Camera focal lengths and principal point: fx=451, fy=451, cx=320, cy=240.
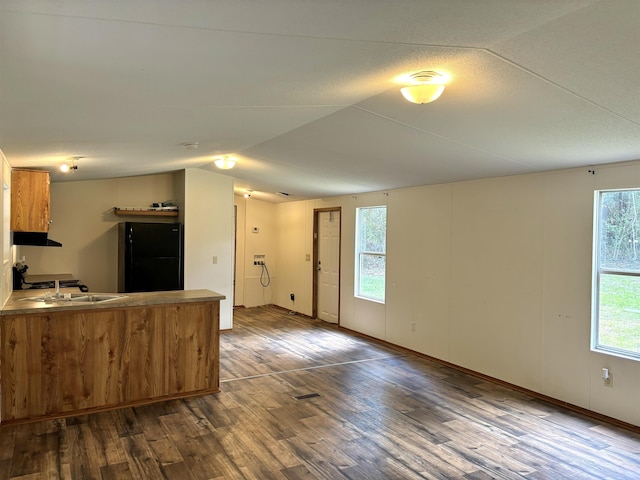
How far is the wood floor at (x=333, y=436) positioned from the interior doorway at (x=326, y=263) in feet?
9.00

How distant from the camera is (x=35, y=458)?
297cm

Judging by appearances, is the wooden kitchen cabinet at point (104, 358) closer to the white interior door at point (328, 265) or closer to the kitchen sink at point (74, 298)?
the kitchen sink at point (74, 298)

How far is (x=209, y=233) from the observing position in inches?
269

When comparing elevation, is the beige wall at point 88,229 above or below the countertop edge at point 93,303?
above

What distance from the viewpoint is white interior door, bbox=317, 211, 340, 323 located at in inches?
295

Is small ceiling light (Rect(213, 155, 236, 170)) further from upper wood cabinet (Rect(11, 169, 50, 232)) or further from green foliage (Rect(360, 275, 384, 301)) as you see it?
green foliage (Rect(360, 275, 384, 301))

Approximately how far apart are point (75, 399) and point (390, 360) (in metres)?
3.35

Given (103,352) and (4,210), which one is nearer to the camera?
(4,210)

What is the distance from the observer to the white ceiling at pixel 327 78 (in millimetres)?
1555

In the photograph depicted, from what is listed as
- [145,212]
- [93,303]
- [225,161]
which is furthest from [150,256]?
[93,303]

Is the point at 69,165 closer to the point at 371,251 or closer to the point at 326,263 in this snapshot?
the point at 371,251

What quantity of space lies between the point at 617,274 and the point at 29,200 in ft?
17.5

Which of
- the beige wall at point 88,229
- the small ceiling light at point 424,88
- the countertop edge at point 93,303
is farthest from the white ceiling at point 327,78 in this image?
the beige wall at point 88,229

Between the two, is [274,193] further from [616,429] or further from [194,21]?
[194,21]
